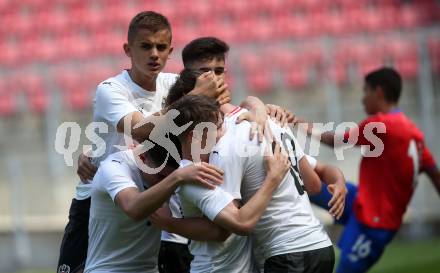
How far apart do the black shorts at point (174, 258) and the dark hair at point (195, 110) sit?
5.73 feet

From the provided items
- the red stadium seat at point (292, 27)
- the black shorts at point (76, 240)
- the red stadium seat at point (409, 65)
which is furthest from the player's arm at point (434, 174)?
the red stadium seat at point (292, 27)

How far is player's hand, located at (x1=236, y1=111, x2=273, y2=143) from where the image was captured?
4438 millimetres

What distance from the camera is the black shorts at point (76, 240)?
588 cm

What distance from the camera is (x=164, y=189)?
168 inches

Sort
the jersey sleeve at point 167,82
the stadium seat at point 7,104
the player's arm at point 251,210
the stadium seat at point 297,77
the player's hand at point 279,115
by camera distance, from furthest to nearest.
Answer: the stadium seat at point 7,104 < the stadium seat at point 297,77 < the jersey sleeve at point 167,82 < the player's hand at point 279,115 < the player's arm at point 251,210

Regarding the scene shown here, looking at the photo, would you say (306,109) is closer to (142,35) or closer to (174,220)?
(142,35)

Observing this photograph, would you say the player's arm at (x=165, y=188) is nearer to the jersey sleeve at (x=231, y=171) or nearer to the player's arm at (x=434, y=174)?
the jersey sleeve at (x=231, y=171)

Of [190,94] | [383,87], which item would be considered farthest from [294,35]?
[190,94]

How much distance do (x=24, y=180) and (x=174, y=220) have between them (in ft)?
25.9

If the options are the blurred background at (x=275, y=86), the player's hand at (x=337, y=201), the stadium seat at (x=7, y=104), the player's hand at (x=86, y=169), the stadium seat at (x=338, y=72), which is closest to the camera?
the player's hand at (x=337, y=201)

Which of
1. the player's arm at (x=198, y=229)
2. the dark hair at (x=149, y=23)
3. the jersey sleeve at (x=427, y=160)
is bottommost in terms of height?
Result: the jersey sleeve at (x=427, y=160)

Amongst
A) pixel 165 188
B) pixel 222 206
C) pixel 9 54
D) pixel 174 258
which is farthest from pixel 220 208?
pixel 9 54

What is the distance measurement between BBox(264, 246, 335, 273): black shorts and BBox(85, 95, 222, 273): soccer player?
2.10ft

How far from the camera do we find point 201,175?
420 centimetres
